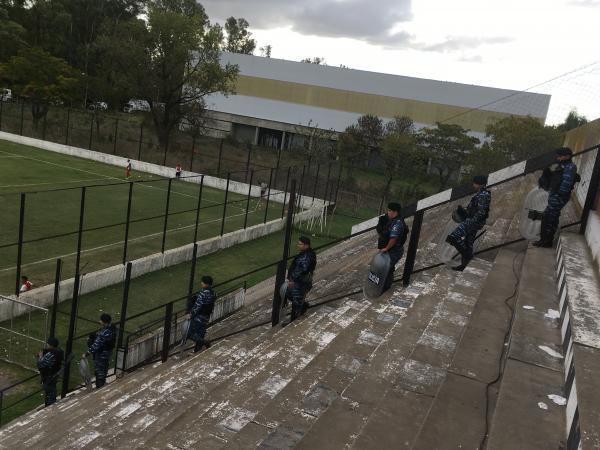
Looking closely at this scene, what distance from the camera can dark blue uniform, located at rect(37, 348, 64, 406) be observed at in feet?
26.3

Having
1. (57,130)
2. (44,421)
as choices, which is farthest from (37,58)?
(44,421)

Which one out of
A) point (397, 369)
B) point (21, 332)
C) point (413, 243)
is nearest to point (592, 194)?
point (413, 243)

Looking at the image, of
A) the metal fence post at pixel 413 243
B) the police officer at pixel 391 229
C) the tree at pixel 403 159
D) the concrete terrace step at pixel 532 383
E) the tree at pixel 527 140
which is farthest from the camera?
the tree at pixel 403 159

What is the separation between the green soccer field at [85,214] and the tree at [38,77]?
11119 millimetres

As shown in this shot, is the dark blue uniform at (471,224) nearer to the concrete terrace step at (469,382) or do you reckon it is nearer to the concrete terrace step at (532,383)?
the concrete terrace step at (469,382)

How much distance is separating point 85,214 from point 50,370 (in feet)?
43.0

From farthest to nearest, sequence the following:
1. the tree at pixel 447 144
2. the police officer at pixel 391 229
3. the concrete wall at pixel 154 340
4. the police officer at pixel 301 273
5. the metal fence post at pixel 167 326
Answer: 1. the tree at pixel 447 144
2. the concrete wall at pixel 154 340
3. the metal fence post at pixel 167 326
4. the police officer at pixel 301 273
5. the police officer at pixel 391 229

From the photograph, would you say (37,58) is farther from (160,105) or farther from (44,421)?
(44,421)

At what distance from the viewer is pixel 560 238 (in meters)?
7.54

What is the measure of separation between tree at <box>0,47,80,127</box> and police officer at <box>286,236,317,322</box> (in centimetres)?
3948

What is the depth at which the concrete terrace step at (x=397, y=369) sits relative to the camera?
420 centimetres

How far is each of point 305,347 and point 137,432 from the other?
2.18 meters

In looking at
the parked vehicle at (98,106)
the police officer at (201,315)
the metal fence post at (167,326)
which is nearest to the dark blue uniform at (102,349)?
the metal fence post at (167,326)

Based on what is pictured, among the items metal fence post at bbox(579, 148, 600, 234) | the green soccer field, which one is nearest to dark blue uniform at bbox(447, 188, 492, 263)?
metal fence post at bbox(579, 148, 600, 234)
